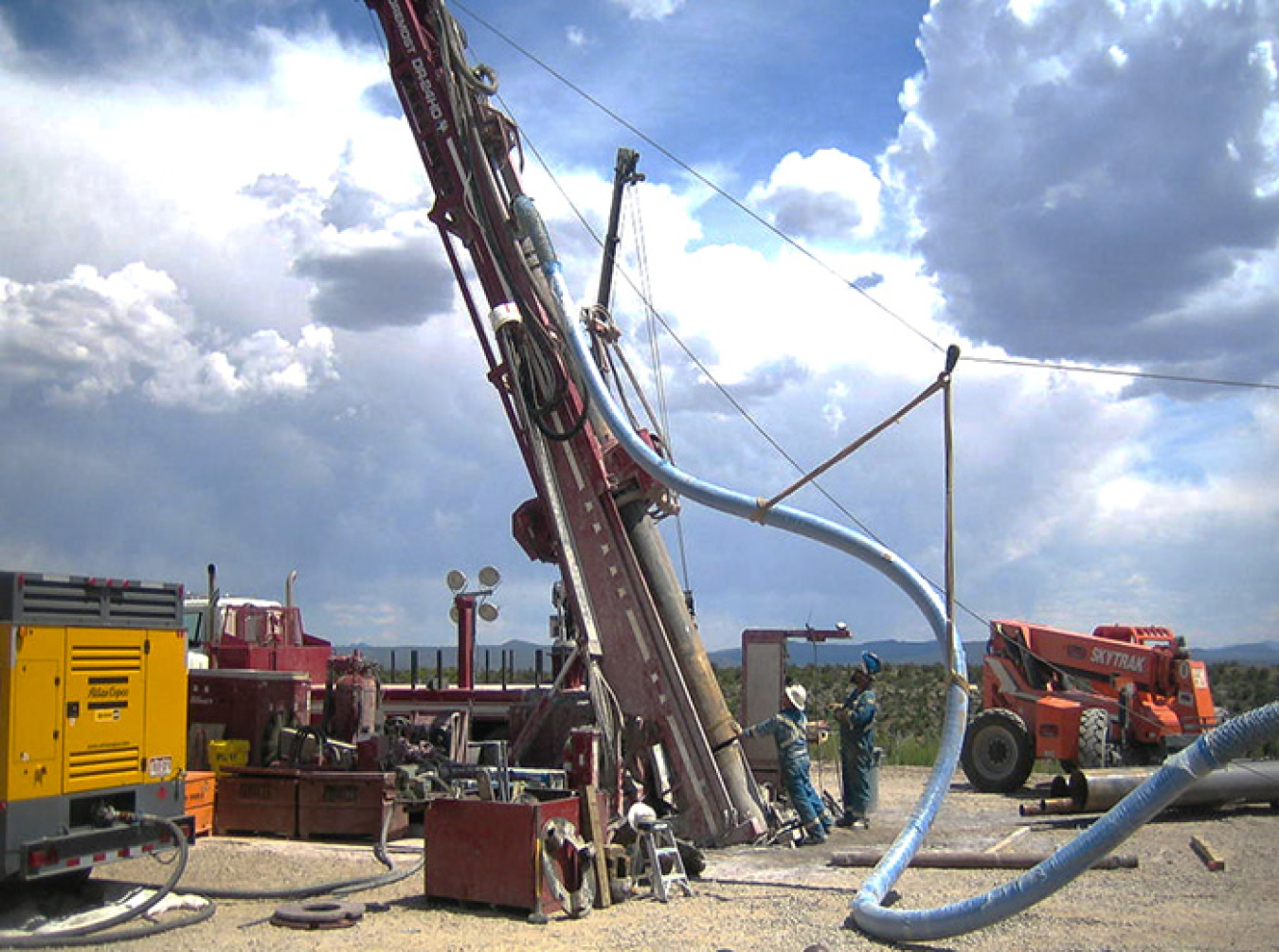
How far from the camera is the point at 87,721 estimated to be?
10070mm

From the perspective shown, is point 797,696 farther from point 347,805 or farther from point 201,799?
point 201,799

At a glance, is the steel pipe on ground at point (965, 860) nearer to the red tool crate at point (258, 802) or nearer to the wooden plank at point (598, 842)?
the wooden plank at point (598, 842)

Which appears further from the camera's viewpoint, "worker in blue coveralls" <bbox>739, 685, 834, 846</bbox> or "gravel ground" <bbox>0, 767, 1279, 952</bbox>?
"worker in blue coveralls" <bbox>739, 685, 834, 846</bbox>

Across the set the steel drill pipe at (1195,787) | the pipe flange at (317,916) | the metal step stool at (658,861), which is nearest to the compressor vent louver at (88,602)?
the pipe flange at (317,916)

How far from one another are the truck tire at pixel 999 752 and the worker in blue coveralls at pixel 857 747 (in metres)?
4.33

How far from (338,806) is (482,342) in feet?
17.7

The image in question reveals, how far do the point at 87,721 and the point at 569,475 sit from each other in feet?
19.8

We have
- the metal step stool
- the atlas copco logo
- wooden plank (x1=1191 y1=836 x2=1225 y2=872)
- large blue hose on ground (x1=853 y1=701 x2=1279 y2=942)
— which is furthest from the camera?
the atlas copco logo

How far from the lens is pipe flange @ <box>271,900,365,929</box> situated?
969 centimetres

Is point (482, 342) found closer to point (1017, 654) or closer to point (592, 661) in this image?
point (592, 661)

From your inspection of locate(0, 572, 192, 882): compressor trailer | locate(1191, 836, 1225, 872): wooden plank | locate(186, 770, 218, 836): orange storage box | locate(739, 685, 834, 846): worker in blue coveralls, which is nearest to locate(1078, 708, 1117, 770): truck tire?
locate(1191, 836, 1225, 872): wooden plank

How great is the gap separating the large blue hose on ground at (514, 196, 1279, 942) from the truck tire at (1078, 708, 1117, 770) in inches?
343

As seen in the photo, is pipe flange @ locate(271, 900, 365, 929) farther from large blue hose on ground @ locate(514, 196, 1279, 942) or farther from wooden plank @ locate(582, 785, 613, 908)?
large blue hose on ground @ locate(514, 196, 1279, 942)

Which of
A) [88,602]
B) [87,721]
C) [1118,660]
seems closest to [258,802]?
[87,721]
